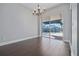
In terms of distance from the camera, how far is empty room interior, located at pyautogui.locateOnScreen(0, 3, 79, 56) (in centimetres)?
212

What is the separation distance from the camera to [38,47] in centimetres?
318

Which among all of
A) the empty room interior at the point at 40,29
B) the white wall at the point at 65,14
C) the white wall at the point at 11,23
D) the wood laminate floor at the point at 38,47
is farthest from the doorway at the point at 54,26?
the white wall at the point at 11,23

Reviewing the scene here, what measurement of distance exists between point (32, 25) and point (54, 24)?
0.90 metres

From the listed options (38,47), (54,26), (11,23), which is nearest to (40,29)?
(54,26)

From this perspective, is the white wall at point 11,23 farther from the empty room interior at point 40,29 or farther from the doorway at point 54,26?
the doorway at point 54,26

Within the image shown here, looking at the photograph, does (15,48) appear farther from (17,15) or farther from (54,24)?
(54,24)

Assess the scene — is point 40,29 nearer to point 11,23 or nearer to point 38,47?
point 38,47

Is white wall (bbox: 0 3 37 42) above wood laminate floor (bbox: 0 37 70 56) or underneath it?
above

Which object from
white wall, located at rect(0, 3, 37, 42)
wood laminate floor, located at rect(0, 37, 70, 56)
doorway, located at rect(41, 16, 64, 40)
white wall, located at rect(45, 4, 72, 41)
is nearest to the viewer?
doorway, located at rect(41, 16, 64, 40)

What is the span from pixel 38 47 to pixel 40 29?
33.0 inches

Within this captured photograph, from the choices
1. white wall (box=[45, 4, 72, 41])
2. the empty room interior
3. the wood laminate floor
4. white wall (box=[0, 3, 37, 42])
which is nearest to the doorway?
the empty room interior

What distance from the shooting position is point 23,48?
299 cm

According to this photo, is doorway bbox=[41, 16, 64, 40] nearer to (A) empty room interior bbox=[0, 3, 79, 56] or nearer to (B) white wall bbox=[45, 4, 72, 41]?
(A) empty room interior bbox=[0, 3, 79, 56]

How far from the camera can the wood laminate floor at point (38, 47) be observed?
252cm
